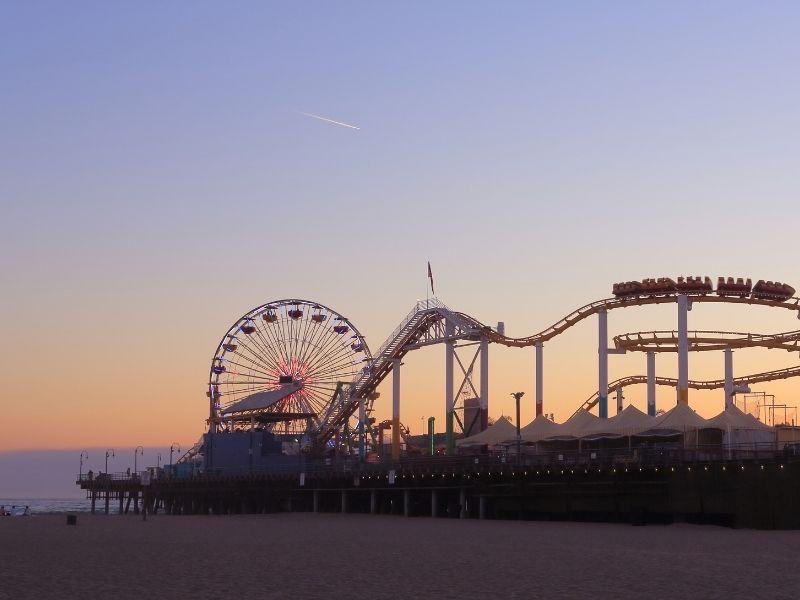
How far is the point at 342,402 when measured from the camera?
95.1m

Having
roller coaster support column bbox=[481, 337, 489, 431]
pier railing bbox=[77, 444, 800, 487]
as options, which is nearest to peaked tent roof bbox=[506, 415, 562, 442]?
pier railing bbox=[77, 444, 800, 487]

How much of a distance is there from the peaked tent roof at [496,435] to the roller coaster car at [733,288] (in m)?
14.4

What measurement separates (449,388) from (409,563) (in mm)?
48772

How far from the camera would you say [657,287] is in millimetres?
67438

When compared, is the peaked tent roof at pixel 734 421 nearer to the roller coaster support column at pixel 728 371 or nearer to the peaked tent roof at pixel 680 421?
the peaked tent roof at pixel 680 421

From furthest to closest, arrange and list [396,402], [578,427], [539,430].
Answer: [396,402] < [539,430] < [578,427]

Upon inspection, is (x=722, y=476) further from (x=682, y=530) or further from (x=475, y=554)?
(x=475, y=554)

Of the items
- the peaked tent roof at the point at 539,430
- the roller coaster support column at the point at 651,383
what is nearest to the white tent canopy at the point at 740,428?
the peaked tent roof at the point at 539,430

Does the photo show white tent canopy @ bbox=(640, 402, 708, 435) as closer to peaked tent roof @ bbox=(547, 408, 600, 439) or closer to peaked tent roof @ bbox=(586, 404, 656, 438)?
peaked tent roof @ bbox=(586, 404, 656, 438)

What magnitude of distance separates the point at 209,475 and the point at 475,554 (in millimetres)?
60558

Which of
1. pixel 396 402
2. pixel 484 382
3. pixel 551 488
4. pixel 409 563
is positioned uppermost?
pixel 484 382

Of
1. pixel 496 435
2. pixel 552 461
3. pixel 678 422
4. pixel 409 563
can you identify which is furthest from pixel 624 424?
pixel 409 563

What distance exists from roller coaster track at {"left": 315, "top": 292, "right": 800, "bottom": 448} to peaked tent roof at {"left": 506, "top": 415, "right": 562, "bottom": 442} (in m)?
6.46

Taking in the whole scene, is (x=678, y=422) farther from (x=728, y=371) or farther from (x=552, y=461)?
(x=728, y=371)
